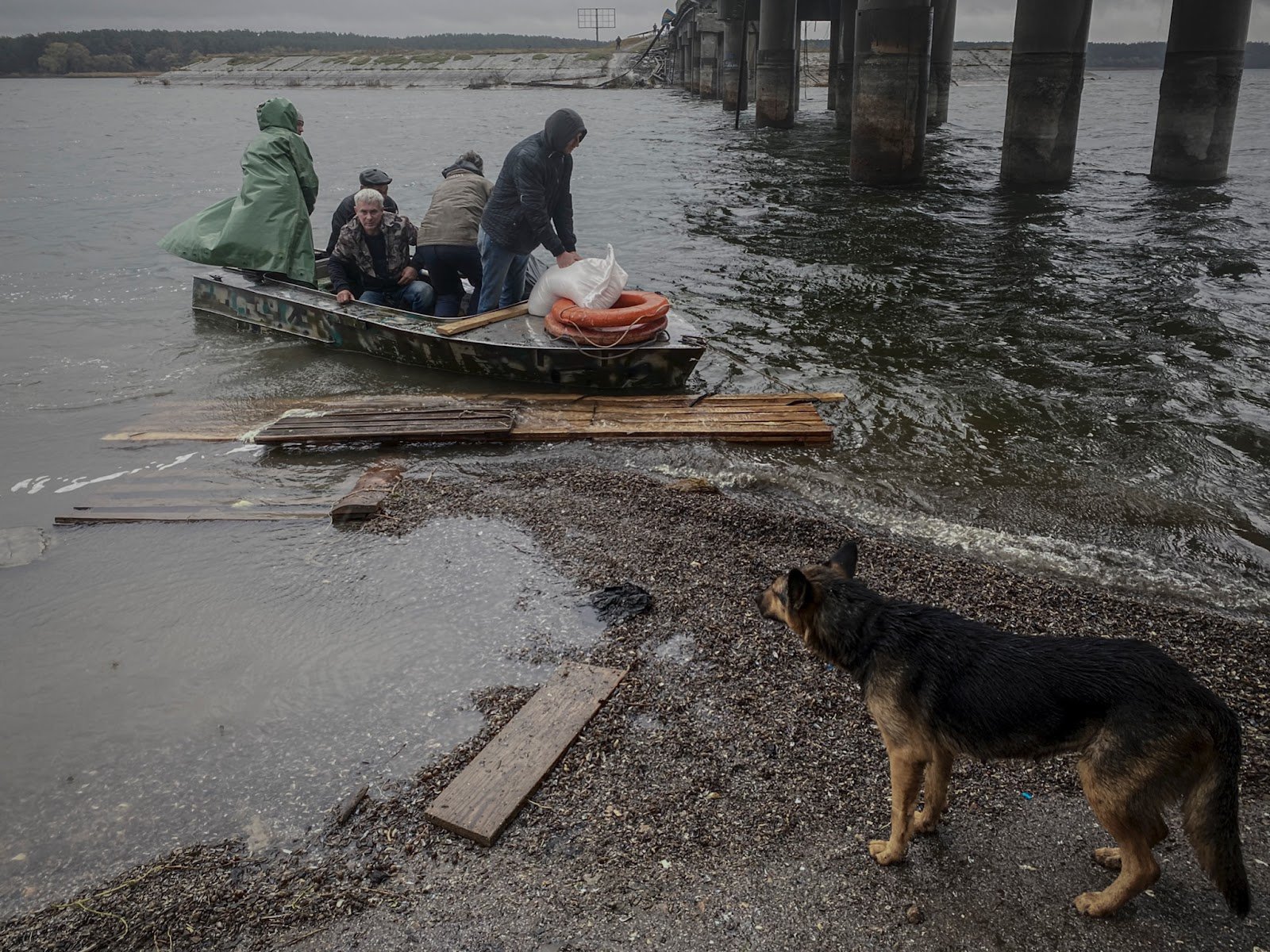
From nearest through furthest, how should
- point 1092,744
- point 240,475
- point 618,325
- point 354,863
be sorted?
point 1092,744 < point 354,863 < point 240,475 < point 618,325

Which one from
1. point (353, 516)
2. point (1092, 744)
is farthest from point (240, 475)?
point (1092, 744)

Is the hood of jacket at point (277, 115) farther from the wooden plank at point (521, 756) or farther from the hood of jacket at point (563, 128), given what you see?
the wooden plank at point (521, 756)

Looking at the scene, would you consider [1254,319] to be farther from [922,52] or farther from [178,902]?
[178,902]

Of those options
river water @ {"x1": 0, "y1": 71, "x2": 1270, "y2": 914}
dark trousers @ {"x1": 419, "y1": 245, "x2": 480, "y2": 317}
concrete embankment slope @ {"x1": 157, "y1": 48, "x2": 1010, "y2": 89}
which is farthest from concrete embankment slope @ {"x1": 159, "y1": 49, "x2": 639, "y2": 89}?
dark trousers @ {"x1": 419, "y1": 245, "x2": 480, "y2": 317}

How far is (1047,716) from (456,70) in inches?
4786

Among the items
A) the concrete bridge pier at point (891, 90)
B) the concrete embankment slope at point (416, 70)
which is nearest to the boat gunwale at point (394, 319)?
the concrete bridge pier at point (891, 90)

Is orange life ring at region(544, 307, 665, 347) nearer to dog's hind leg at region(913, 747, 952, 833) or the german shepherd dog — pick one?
the german shepherd dog

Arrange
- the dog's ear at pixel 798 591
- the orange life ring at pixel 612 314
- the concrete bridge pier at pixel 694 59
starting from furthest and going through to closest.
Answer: the concrete bridge pier at pixel 694 59
the orange life ring at pixel 612 314
the dog's ear at pixel 798 591

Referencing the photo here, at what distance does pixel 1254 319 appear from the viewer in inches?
506

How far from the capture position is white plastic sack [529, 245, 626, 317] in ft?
31.6

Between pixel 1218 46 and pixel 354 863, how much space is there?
26.8 m

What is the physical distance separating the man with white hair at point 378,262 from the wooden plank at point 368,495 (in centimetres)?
387

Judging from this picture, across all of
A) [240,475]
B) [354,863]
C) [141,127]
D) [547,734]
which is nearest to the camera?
[354,863]

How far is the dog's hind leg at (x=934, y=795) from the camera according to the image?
373cm
